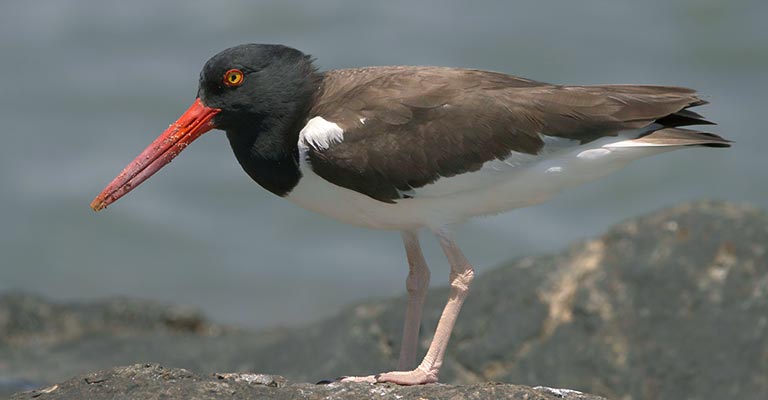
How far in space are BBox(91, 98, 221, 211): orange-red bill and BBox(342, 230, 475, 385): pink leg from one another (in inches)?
65.5

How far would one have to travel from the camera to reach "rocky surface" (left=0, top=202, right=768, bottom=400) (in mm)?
8758

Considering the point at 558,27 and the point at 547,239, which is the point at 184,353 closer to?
the point at 547,239

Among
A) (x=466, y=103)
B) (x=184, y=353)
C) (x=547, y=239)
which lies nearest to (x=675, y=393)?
(x=466, y=103)

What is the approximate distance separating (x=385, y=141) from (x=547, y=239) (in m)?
9.74

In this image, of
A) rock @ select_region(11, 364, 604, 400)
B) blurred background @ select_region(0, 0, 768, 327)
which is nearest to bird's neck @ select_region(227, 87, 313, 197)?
rock @ select_region(11, 364, 604, 400)

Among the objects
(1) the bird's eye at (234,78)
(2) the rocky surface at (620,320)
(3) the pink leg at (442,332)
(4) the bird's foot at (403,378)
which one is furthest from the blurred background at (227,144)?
(4) the bird's foot at (403,378)

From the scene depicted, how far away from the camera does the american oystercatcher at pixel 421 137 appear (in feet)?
23.6

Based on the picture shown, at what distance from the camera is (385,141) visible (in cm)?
718

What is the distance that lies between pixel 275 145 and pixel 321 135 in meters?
0.36

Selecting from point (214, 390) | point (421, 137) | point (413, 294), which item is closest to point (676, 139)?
point (421, 137)

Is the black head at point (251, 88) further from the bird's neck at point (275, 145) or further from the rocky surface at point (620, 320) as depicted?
the rocky surface at point (620, 320)

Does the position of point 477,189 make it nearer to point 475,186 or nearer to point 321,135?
point 475,186

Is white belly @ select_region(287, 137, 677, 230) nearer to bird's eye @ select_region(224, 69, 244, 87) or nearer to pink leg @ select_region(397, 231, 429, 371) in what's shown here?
pink leg @ select_region(397, 231, 429, 371)

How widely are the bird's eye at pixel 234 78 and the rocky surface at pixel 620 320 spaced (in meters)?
2.78
